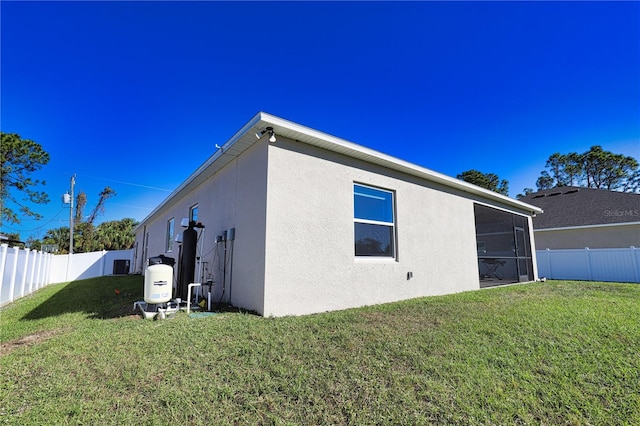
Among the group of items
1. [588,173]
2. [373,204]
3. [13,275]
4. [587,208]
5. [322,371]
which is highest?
[588,173]

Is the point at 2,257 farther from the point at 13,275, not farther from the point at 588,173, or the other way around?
the point at 588,173

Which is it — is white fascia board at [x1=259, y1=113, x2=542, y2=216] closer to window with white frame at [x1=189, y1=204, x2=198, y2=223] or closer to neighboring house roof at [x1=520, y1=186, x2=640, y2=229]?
window with white frame at [x1=189, y1=204, x2=198, y2=223]

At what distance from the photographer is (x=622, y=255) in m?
10.9

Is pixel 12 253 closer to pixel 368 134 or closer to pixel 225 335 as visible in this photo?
pixel 225 335

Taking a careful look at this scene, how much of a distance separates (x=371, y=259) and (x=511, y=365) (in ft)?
9.85

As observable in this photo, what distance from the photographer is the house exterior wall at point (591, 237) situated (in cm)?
1232

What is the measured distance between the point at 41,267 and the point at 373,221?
1469 centimetres

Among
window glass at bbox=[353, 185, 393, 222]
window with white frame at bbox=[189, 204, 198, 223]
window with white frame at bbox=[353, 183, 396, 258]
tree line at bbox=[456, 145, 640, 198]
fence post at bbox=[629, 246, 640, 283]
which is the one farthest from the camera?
tree line at bbox=[456, 145, 640, 198]

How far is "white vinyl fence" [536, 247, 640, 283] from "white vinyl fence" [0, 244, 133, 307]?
19.0 m

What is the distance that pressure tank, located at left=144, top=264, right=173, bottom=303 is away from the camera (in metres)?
4.44

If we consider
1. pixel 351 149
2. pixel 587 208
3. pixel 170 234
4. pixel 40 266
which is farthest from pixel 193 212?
pixel 587 208

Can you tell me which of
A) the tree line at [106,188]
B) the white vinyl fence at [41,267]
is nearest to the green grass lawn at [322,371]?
the white vinyl fence at [41,267]

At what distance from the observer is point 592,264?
11.5m

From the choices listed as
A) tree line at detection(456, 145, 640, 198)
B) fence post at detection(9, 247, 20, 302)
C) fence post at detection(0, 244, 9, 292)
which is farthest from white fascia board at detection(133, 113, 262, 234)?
tree line at detection(456, 145, 640, 198)
